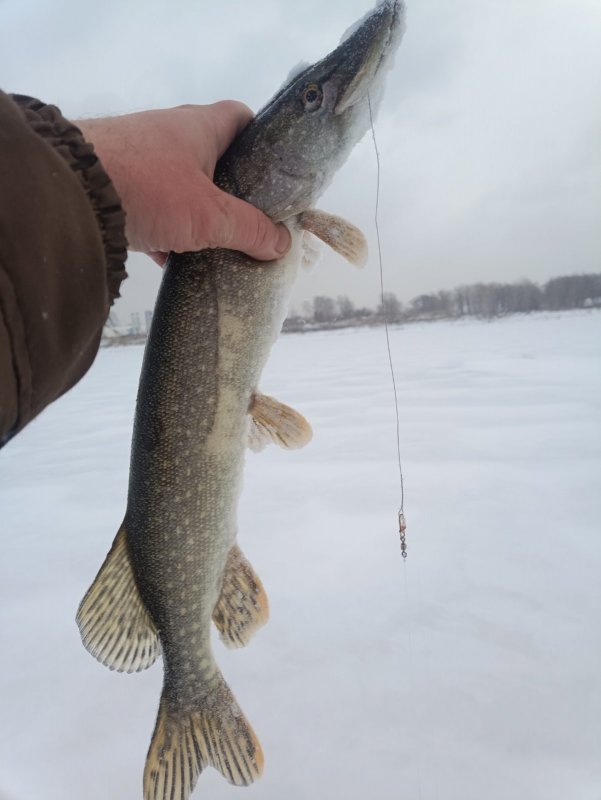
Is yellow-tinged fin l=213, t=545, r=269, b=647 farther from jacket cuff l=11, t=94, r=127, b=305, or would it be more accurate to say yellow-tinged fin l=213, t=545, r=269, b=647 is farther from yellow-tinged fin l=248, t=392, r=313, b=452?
jacket cuff l=11, t=94, r=127, b=305

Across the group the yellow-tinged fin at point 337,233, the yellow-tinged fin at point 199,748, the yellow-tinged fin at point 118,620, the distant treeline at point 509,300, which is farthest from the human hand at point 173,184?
the distant treeline at point 509,300

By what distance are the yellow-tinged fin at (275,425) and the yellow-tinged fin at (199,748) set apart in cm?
59

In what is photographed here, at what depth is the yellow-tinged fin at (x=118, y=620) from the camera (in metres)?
1.18

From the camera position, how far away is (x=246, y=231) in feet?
3.50

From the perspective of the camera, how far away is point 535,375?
6051 millimetres

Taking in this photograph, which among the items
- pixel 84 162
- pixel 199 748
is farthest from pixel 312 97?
pixel 199 748

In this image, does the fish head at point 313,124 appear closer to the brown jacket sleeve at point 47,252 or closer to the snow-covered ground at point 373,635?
the brown jacket sleeve at point 47,252

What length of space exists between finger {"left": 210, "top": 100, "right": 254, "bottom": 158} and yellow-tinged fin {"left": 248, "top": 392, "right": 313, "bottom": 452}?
21.9 inches

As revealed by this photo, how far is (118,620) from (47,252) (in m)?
0.87

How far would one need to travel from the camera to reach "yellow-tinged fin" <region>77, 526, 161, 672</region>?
118cm

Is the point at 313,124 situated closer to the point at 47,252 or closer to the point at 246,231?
the point at 246,231

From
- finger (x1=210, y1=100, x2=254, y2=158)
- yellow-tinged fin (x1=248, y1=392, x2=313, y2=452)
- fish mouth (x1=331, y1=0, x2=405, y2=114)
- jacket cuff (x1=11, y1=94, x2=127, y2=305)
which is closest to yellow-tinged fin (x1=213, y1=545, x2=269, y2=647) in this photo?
yellow-tinged fin (x1=248, y1=392, x2=313, y2=452)

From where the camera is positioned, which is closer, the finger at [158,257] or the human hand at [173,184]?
the human hand at [173,184]

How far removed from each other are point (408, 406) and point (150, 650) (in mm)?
3785
